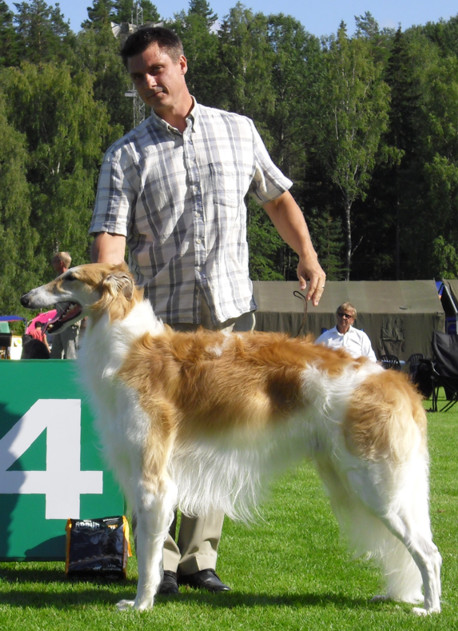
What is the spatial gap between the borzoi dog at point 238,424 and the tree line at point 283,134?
31.0 metres

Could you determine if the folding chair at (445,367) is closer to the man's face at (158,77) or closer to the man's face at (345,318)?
the man's face at (345,318)

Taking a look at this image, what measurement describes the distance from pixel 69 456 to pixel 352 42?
143 ft

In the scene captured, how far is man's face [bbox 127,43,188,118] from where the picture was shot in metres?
4.21

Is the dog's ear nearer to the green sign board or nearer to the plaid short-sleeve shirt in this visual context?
the plaid short-sleeve shirt

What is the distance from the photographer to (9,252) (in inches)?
1330

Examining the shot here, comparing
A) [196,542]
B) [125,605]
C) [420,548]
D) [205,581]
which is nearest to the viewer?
[420,548]

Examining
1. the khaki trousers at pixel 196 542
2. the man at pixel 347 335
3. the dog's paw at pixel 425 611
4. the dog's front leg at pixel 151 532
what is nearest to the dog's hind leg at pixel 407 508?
the dog's paw at pixel 425 611

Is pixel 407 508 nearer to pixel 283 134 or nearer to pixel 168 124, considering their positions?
pixel 168 124

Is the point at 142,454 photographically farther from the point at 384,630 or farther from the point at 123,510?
the point at 384,630

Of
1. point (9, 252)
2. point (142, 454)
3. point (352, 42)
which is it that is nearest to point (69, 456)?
point (142, 454)

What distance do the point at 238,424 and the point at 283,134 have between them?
1773 inches

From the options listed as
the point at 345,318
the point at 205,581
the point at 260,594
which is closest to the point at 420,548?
the point at 260,594

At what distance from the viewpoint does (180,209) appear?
171 inches

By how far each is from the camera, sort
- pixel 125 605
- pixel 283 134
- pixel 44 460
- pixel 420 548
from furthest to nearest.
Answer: pixel 283 134 → pixel 44 460 → pixel 125 605 → pixel 420 548
